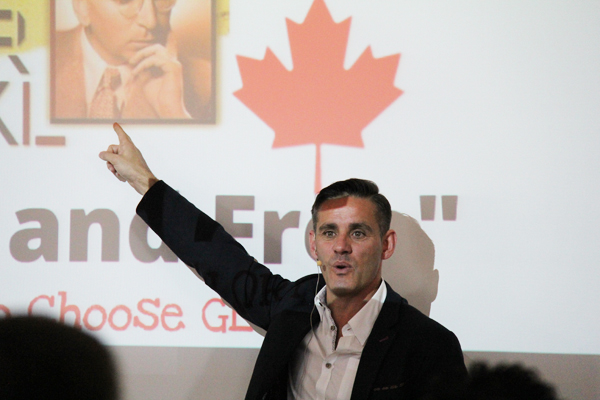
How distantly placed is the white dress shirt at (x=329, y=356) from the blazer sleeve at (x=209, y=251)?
6.4 inches

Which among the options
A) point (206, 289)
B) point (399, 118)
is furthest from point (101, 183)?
point (399, 118)

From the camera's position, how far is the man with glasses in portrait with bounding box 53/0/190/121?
214 centimetres

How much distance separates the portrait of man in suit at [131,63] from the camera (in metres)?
2.13

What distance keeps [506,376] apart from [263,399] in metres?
1.21

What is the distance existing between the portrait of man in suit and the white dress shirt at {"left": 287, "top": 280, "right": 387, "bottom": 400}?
79 centimetres

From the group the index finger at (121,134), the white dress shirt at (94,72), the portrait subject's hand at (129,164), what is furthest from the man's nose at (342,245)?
the white dress shirt at (94,72)

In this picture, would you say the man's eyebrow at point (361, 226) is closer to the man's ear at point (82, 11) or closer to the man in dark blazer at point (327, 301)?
the man in dark blazer at point (327, 301)

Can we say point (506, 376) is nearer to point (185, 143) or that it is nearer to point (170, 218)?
point (170, 218)

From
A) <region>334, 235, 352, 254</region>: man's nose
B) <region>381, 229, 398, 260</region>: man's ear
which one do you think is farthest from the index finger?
<region>381, 229, 398, 260</region>: man's ear

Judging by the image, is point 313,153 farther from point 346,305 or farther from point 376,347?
point 376,347

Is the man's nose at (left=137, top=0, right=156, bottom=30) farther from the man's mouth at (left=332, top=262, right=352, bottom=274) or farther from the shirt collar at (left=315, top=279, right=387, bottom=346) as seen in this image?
the shirt collar at (left=315, top=279, right=387, bottom=346)

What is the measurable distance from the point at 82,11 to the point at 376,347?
1.46 m

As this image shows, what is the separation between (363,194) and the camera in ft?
6.29

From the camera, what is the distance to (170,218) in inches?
79.0
